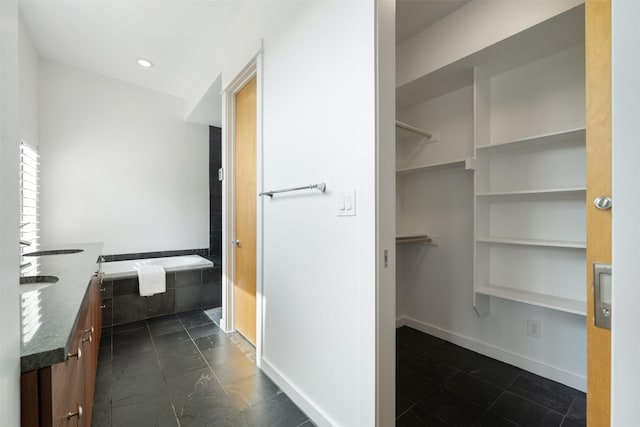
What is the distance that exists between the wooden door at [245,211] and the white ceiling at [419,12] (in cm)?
126

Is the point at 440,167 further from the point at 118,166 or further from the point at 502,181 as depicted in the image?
the point at 118,166

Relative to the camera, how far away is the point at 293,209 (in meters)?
1.67

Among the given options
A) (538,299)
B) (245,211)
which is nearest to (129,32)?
(245,211)

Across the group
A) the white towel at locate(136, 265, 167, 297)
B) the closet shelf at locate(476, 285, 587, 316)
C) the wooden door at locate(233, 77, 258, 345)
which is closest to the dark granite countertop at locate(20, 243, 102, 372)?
the wooden door at locate(233, 77, 258, 345)

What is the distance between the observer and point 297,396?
5.21ft

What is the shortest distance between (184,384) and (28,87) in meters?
3.04

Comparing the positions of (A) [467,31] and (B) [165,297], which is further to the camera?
(B) [165,297]

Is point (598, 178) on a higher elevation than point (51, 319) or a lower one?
higher

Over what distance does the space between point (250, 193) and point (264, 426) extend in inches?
62.3

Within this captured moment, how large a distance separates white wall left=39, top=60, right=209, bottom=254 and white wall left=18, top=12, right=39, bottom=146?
204mm

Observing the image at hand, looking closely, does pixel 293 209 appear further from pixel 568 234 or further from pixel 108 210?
pixel 108 210

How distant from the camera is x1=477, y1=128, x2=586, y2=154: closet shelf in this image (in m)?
1.63

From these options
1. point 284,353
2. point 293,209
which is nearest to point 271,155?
point 293,209

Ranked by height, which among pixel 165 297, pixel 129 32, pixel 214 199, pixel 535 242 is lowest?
pixel 165 297
